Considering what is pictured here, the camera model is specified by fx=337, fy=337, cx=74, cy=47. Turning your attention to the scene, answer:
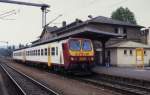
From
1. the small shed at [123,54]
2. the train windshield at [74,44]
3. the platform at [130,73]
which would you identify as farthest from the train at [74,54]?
the small shed at [123,54]

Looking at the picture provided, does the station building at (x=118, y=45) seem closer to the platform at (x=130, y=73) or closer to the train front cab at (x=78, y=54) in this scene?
the platform at (x=130, y=73)

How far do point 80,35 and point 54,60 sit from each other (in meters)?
3.23

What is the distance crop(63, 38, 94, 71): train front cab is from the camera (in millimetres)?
23797

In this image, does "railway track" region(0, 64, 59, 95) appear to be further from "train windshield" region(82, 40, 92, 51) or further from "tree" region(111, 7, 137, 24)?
"tree" region(111, 7, 137, 24)

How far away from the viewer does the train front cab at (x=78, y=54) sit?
23.8m

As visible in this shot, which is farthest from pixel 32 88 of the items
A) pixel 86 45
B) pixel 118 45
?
pixel 118 45

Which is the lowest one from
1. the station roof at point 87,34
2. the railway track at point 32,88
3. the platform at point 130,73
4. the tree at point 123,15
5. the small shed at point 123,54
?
the railway track at point 32,88

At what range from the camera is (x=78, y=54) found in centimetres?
2434

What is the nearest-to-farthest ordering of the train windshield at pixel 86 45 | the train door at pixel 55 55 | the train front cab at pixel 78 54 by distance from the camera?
the train front cab at pixel 78 54 → the train windshield at pixel 86 45 → the train door at pixel 55 55

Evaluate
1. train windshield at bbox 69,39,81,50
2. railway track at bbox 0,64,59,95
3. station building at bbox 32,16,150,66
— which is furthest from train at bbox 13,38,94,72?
station building at bbox 32,16,150,66

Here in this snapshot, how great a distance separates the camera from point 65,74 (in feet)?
89.4

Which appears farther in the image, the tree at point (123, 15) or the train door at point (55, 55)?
the tree at point (123, 15)

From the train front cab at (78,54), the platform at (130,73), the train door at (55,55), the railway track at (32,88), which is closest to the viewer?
the railway track at (32,88)

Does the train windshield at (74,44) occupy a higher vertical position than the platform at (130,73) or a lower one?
higher
